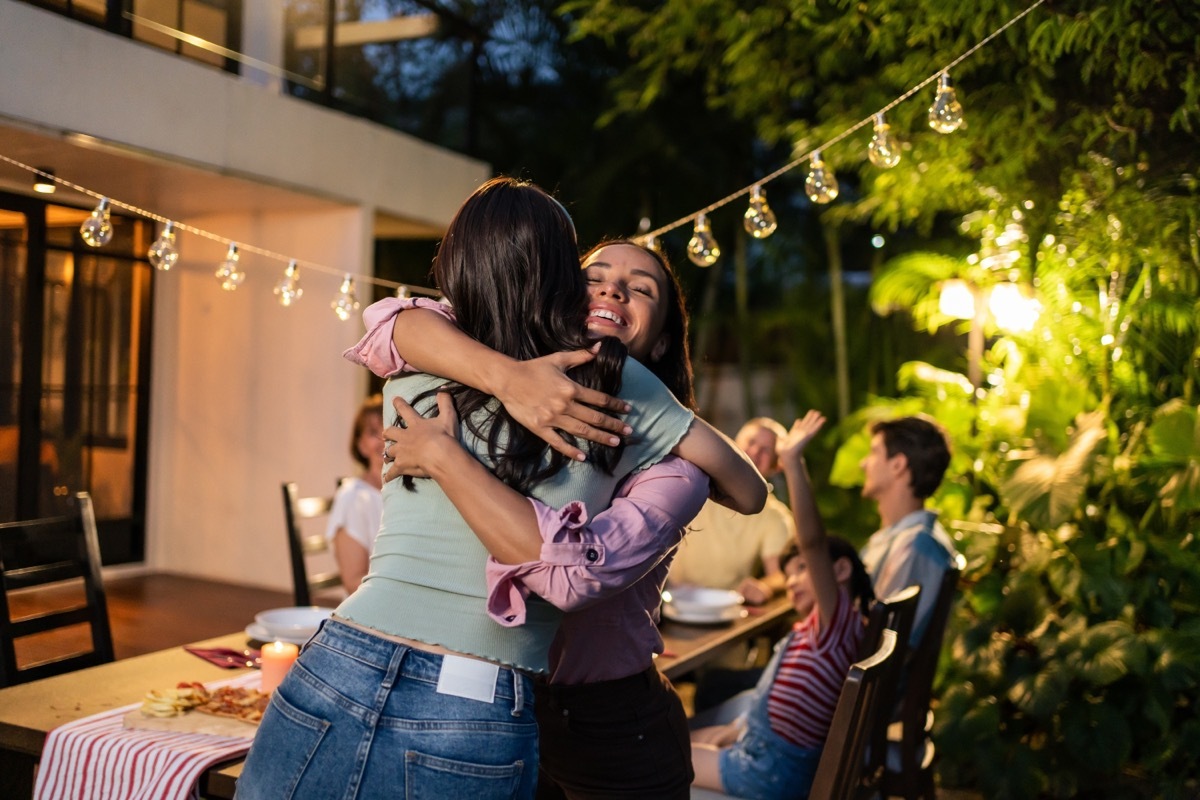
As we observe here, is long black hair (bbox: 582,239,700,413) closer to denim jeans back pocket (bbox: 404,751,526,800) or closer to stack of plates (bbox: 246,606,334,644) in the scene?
denim jeans back pocket (bbox: 404,751,526,800)

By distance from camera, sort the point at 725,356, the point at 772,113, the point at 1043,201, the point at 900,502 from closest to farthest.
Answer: the point at 900,502 → the point at 1043,201 → the point at 772,113 → the point at 725,356

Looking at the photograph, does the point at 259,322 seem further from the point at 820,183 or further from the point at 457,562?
the point at 457,562

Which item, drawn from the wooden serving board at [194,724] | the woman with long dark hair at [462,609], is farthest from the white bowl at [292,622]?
the woman with long dark hair at [462,609]

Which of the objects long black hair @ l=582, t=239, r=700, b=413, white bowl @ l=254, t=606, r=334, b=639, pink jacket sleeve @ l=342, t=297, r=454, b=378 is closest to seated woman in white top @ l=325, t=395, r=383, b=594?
white bowl @ l=254, t=606, r=334, b=639

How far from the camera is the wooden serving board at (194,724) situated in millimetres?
1885

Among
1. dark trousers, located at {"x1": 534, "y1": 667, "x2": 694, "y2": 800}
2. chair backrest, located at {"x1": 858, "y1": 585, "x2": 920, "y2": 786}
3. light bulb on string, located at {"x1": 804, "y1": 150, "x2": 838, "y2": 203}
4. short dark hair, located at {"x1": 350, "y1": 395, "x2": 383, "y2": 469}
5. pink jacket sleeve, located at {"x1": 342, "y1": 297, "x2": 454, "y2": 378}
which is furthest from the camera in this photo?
short dark hair, located at {"x1": 350, "y1": 395, "x2": 383, "y2": 469}

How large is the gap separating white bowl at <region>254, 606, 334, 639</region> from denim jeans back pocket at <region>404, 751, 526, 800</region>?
54.2 inches

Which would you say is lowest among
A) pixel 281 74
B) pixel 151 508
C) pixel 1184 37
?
pixel 151 508

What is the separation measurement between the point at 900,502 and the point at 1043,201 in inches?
68.7

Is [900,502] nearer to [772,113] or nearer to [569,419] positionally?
[569,419]

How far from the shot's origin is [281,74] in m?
5.91

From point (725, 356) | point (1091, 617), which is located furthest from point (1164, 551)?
point (725, 356)

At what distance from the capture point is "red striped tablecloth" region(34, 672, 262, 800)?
1.75 m

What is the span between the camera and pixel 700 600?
130 inches
